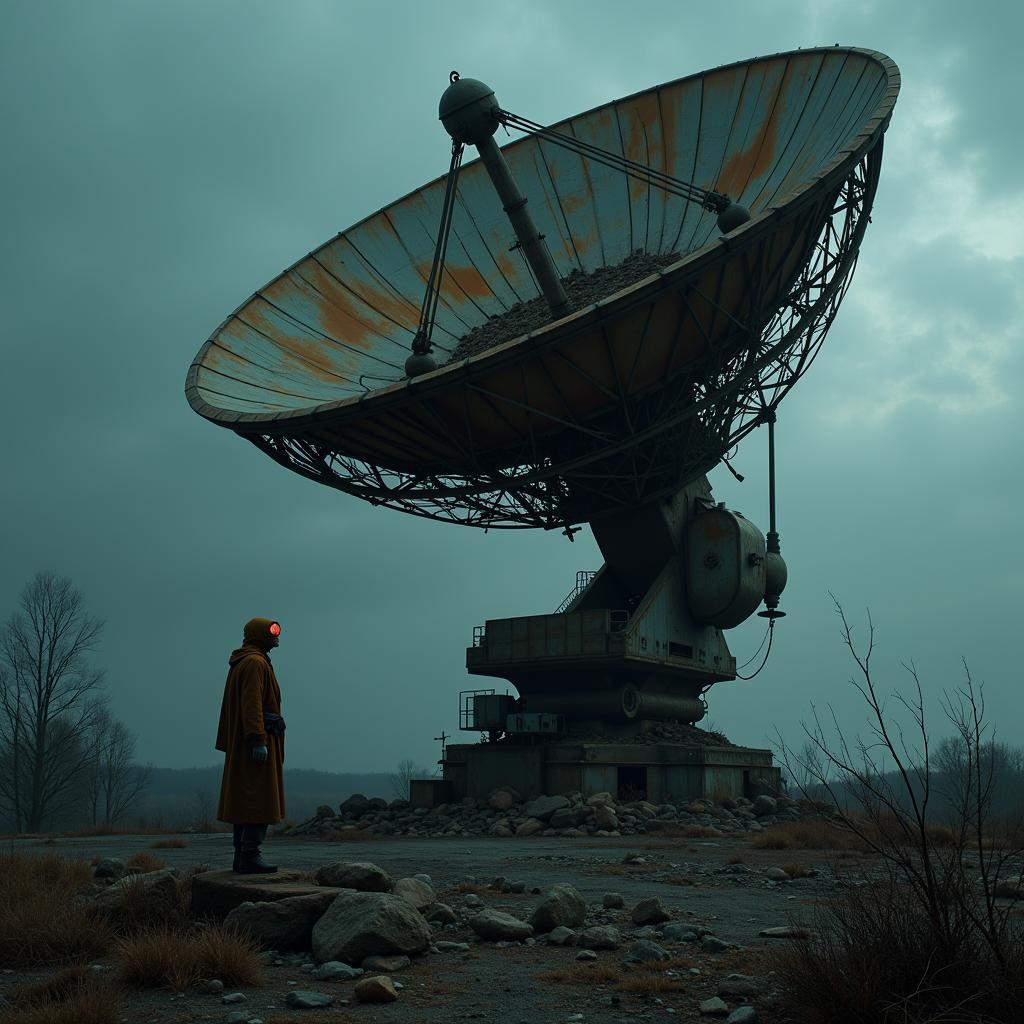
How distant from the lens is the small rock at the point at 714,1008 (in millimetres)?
5984

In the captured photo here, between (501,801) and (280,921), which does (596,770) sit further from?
(280,921)

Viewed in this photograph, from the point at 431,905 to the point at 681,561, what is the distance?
26297 mm

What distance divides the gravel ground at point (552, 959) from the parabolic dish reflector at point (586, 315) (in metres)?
11.8

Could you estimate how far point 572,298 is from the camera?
31.2 m

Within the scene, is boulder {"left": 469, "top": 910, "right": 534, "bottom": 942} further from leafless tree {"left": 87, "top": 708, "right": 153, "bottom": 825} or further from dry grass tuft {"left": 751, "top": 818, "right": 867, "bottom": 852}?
leafless tree {"left": 87, "top": 708, "right": 153, "bottom": 825}

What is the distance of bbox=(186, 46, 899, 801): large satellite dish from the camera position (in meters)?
25.6

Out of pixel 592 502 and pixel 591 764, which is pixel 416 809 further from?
pixel 592 502

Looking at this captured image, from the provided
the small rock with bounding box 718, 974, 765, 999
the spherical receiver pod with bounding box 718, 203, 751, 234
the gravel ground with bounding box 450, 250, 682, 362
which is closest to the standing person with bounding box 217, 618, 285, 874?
the small rock with bounding box 718, 974, 765, 999

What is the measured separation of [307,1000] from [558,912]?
303 centimetres

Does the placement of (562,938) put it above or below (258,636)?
below

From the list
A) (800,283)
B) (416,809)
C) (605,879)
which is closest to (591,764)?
(416,809)

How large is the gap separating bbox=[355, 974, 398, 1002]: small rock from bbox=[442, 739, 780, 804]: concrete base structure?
25646 millimetres

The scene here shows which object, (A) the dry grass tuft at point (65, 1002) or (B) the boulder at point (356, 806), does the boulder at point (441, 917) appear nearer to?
(A) the dry grass tuft at point (65, 1002)

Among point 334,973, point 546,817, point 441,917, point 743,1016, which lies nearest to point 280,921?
point 334,973
